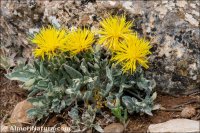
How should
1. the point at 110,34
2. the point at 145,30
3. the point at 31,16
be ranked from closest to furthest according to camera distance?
the point at 110,34 < the point at 145,30 < the point at 31,16

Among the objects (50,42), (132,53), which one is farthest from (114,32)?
(50,42)

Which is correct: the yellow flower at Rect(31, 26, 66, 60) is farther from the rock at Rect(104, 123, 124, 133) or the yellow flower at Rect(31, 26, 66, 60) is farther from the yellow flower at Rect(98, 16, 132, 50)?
the rock at Rect(104, 123, 124, 133)

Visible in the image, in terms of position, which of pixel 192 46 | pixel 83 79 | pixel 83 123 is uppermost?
pixel 192 46

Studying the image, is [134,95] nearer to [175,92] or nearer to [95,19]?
[175,92]

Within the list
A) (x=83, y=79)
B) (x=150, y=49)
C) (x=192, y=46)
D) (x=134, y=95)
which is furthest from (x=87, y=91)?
(x=192, y=46)

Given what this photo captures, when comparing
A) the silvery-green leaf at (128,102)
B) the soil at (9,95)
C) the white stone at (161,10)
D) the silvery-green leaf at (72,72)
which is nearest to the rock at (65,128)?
the silvery-green leaf at (72,72)

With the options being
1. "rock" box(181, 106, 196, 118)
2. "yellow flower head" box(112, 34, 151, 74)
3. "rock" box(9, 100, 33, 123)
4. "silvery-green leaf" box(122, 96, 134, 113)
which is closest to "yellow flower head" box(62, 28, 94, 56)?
"yellow flower head" box(112, 34, 151, 74)
